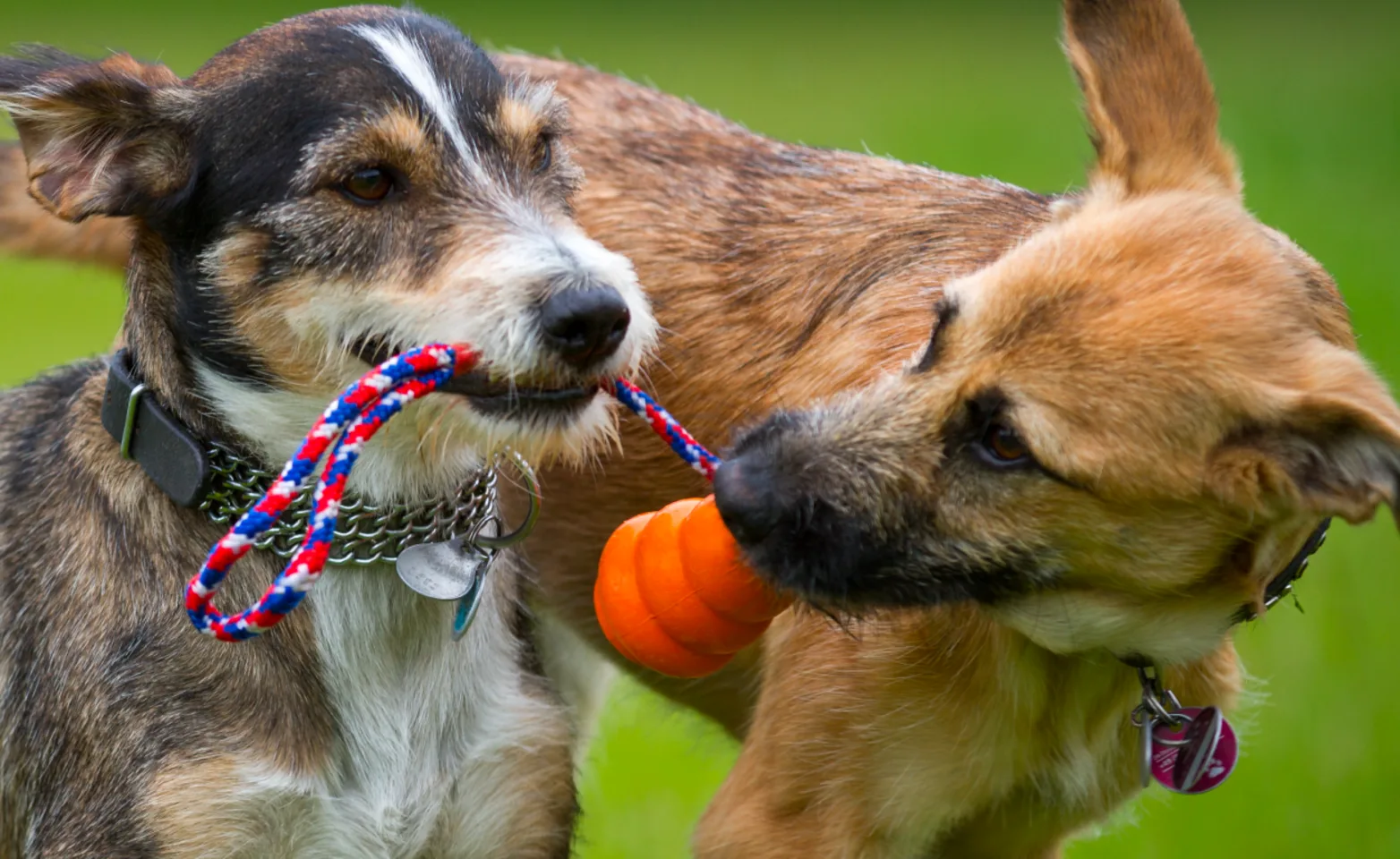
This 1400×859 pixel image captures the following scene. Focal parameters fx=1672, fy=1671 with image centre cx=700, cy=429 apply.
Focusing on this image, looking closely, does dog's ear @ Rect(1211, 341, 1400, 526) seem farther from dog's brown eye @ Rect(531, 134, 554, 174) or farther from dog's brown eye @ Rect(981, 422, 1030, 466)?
dog's brown eye @ Rect(531, 134, 554, 174)

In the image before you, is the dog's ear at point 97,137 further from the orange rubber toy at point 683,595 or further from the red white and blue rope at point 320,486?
the orange rubber toy at point 683,595

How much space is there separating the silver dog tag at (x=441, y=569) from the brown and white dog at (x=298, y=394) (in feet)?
0.47

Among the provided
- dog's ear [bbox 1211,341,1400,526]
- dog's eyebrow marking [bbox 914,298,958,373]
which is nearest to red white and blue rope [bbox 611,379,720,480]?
dog's eyebrow marking [bbox 914,298,958,373]

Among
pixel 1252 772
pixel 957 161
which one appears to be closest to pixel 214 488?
pixel 1252 772

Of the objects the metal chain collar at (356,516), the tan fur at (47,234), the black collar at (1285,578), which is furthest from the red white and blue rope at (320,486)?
the tan fur at (47,234)

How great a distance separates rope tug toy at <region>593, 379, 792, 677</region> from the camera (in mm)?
3986

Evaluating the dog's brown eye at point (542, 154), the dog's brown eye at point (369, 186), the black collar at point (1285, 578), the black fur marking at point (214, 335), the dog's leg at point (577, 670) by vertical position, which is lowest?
the dog's leg at point (577, 670)

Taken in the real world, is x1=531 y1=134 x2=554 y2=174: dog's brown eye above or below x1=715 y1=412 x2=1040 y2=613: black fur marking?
above

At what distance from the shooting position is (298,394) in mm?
4066

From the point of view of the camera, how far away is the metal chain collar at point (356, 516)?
4.06 meters

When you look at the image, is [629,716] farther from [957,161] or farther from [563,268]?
[957,161]

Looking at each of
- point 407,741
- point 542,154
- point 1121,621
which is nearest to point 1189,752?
point 1121,621

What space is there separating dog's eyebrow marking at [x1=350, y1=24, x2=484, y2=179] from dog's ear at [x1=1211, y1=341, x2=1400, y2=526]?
1928mm

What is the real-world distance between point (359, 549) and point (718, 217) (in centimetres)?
171
